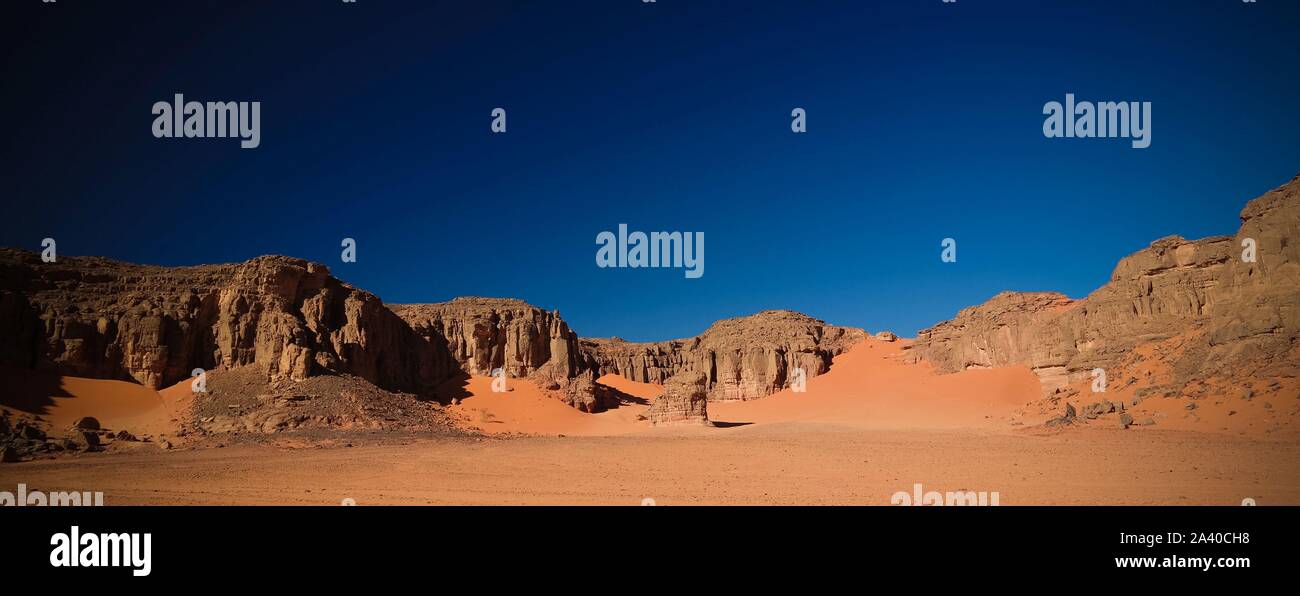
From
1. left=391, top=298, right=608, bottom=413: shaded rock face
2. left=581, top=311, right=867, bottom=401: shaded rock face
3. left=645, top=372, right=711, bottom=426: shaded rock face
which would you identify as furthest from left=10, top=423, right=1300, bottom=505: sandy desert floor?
left=581, top=311, right=867, bottom=401: shaded rock face

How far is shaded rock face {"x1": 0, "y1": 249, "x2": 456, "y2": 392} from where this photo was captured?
28594mm

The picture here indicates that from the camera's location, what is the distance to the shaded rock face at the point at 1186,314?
74.0 feet

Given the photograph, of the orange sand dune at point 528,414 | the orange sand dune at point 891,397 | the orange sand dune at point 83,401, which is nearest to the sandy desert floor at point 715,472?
the orange sand dune at point 83,401

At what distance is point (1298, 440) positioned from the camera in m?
17.0

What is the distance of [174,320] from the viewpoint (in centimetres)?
3125

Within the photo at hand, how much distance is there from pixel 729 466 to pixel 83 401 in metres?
28.2

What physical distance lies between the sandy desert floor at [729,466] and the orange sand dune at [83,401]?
0.14 meters

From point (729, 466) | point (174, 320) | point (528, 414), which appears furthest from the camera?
point (528, 414)

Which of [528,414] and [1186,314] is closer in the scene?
[1186,314]

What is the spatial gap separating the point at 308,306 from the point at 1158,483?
1495 inches

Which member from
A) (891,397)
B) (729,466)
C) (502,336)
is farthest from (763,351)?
(729,466)

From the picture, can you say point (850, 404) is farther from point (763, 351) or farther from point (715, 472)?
point (715, 472)

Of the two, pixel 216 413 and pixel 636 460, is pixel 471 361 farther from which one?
pixel 636 460
